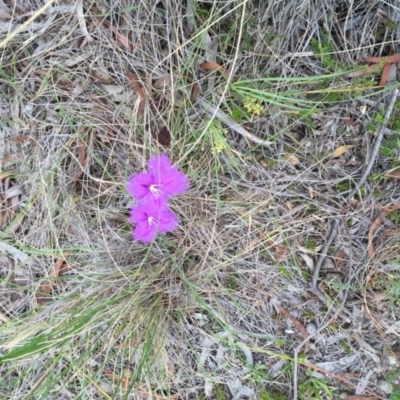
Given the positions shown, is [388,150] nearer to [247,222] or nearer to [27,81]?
[247,222]

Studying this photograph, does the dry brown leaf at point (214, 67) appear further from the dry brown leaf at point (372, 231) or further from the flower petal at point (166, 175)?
the dry brown leaf at point (372, 231)

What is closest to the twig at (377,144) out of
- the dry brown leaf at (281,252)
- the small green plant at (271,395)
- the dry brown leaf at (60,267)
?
the dry brown leaf at (281,252)

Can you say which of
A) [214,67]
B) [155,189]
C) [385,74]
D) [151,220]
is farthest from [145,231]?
[385,74]

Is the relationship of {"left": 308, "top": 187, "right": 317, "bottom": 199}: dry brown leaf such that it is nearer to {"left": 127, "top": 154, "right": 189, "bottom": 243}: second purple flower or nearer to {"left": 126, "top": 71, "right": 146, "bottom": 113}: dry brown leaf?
{"left": 127, "top": 154, "right": 189, "bottom": 243}: second purple flower

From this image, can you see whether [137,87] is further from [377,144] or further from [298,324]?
[298,324]

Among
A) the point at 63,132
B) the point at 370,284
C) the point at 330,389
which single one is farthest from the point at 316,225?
the point at 63,132

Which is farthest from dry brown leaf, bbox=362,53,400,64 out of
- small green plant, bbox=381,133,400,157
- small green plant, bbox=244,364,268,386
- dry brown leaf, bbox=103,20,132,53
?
small green plant, bbox=244,364,268,386
